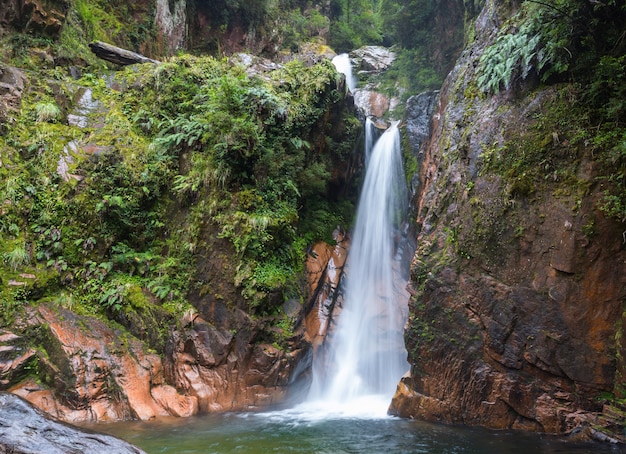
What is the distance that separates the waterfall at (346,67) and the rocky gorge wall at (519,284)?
13.3 m

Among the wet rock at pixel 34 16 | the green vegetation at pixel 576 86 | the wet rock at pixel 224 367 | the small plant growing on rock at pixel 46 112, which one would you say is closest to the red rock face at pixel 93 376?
the wet rock at pixel 224 367

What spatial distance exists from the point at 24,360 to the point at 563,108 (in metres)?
11.0

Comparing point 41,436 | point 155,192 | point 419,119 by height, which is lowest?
point 41,436

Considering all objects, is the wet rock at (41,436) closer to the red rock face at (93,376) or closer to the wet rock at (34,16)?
the red rock face at (93,376)

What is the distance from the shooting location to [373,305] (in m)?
12.6

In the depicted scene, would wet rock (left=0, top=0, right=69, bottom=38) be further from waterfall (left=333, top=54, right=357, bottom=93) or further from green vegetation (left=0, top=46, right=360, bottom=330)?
waterfall (left=333, top=54, right=357, bottom=93)

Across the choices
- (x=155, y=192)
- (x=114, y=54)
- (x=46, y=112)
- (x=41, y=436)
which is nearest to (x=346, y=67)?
(x=114, y=54)

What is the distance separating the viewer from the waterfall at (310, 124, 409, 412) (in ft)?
35.7

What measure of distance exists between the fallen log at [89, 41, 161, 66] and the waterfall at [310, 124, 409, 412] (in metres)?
8.74

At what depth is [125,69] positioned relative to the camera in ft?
43.1

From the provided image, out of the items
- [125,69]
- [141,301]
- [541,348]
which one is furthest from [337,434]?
[125,69]

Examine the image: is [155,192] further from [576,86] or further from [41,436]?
[576,86]

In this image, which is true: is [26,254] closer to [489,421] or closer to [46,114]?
[46,114]

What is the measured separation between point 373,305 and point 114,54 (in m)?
11.6
